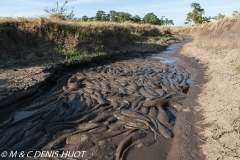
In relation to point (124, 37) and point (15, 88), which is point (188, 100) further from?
point (124, 37)

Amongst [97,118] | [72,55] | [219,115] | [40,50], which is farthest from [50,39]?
[219,115]

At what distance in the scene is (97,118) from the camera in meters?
6.46

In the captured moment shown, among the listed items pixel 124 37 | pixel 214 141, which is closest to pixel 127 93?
pixel 214 141

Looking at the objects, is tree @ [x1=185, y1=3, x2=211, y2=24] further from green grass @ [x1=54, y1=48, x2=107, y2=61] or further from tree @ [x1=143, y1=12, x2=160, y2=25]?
green grass @ [x1=54, y1=48, x2=107, y2=61]

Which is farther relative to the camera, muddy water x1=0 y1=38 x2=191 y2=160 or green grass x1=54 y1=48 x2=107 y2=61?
green grass x1=54 y1=48 x2=107 y2=61

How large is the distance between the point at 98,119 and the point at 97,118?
0.07 meters

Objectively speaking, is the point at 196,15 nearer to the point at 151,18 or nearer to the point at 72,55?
the point at 151,18

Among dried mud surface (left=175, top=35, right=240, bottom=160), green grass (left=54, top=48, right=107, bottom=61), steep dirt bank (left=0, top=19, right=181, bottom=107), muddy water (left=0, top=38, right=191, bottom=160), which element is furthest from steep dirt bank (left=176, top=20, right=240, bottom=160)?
green grass (left=54, top=48, right=107, bottom=61)

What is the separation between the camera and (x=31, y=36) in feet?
49.1

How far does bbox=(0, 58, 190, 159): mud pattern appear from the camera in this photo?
17.1ft

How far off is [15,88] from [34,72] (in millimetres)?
2387

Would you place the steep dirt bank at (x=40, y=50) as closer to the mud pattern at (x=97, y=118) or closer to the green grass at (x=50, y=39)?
the green grass at (x=50, y=39)

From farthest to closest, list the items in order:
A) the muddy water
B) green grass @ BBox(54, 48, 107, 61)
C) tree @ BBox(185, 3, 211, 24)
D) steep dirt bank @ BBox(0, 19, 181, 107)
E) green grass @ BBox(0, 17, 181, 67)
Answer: tree @ BBox(185, 3, 211, 24), green grass @ BBox(54, 48, 107, 61), green grass @ BBox(0, 17, 181, 67), steep dirt bank @ BBox(0, 19, 181, 107), the muddy water

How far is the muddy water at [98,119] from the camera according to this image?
5.18m
